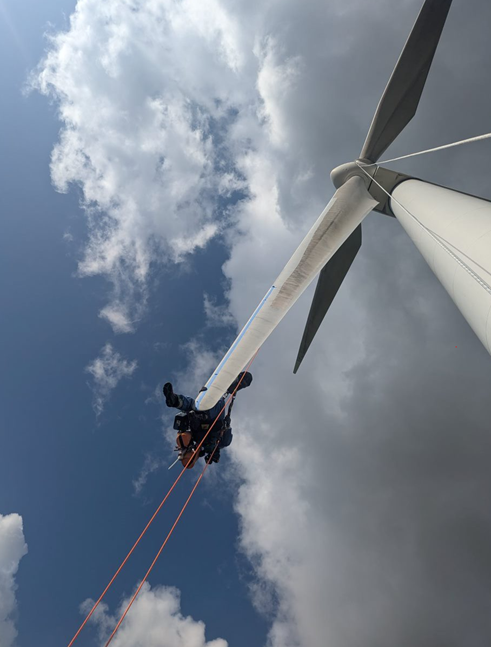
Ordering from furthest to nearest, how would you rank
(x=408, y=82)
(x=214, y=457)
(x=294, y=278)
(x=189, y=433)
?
(x=214, y=457), (x=189, y=433), (x=408, y=82), (x=294, y=278)

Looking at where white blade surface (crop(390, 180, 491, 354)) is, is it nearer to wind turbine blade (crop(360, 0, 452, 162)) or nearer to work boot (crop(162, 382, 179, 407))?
wind turbine blade (crop(360, 0, 452, 162))

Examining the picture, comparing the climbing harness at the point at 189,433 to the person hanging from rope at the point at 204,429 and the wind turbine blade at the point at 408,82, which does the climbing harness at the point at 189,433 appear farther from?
the wind turbine blade at the point at 408,82

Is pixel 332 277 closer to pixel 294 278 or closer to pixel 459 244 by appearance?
pixel 294 278

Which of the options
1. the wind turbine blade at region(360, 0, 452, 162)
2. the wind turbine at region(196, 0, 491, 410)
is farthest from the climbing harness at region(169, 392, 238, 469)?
the wind turbine blade at region(360, 0, 452, 162)

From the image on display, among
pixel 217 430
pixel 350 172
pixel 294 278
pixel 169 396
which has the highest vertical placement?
pixel 350 172

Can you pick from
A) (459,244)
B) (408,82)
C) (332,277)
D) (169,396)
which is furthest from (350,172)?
(169,396)

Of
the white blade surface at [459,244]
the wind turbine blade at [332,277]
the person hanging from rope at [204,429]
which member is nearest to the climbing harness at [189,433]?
the person hanging from rope at [204,429]

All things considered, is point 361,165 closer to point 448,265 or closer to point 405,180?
point 405,180
